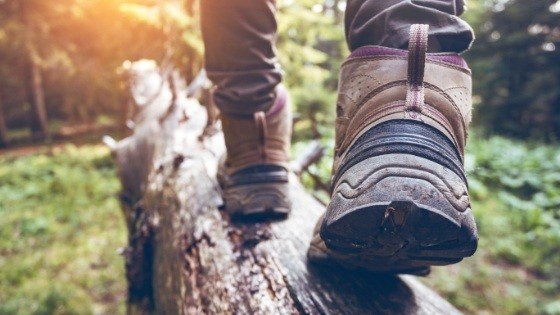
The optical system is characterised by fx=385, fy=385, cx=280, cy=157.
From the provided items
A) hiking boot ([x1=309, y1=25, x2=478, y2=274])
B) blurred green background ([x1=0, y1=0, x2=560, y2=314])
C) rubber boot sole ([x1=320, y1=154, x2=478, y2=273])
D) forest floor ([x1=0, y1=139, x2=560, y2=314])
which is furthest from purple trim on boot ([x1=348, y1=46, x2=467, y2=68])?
forest floor ([x1=0, y1=139, x2=560, y2=314])

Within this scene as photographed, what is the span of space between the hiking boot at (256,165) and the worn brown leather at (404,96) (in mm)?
496

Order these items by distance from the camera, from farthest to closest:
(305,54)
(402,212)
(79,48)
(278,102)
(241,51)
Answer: (79,48)
(305,54)
(278,102)
(241,51)
(402,212)

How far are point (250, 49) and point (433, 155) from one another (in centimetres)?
79

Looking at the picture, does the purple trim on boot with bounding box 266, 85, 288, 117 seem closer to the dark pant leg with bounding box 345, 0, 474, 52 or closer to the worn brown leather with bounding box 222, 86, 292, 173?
the worn brown leather with bounding box 222, 86, 292, 173

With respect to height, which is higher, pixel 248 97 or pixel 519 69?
pixel 248 97

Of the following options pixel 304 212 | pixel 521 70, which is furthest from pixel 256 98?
pixel 521 70

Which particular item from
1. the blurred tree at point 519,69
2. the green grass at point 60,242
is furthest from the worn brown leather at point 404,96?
the blurred tree at point 519,69

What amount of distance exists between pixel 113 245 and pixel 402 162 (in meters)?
4.33

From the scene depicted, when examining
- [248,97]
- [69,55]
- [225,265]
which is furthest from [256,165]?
[69,55]

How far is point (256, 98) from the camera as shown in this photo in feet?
4.43

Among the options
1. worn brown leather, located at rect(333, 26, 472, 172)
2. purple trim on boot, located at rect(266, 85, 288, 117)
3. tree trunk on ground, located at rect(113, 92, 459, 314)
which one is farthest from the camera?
purple trim on boot, located at rect(266, 85, 288, 117)

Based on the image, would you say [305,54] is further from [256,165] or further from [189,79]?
[256,165]

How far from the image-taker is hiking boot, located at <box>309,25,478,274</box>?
69 centimetres

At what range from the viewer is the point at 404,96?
2.71ft
